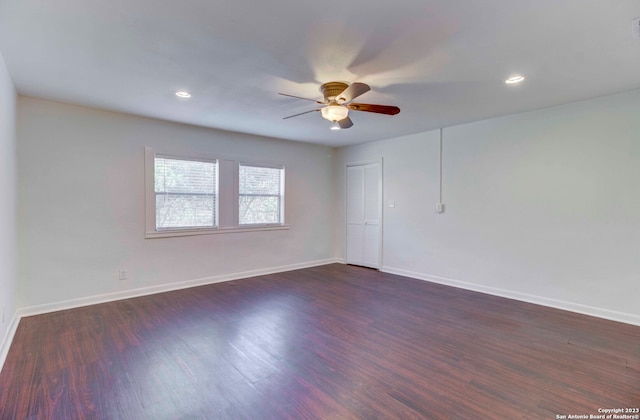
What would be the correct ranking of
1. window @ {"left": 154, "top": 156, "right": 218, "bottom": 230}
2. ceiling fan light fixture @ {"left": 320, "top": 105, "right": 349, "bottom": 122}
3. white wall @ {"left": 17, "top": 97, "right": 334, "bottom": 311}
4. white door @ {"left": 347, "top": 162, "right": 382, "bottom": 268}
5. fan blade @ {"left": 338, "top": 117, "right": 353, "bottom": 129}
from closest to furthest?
ceiling fan light fixture @ {"left": 320, "top": 105, "right": 349, "bottom": 122}, fan blade @ {"left": 338, "top": 117, "right": 353, "bottom": 129}, white wall @ {"left": 17, "top": 97, "right": 334, "bottom": 311}, window @ {"left": 154, "top": 156, "right": 218, "bottom": 230}, white door @ {"left": 347, "top": 162, "right": 382, "bottom": 268}

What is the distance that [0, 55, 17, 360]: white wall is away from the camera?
2584mm

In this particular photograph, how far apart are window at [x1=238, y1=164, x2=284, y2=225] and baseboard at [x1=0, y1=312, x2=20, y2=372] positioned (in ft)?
9.52

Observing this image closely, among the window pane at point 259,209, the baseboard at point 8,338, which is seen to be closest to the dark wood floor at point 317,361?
the baseboard at point 8,338

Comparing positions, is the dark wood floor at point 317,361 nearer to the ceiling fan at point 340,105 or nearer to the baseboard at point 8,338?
the baseboard at point 8,338

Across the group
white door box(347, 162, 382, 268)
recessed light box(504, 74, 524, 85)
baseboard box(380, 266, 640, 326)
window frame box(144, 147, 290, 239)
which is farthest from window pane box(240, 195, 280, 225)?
recessed light box(504, 74, 524, 85)

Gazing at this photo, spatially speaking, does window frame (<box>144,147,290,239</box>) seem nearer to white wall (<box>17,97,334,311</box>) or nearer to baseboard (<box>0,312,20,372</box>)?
white wall (<box>17,97,334,311</box>)

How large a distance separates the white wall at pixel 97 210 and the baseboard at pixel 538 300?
312cm

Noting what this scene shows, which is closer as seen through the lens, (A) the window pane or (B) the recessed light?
(B) the recessed light

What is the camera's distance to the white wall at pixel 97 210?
360cm

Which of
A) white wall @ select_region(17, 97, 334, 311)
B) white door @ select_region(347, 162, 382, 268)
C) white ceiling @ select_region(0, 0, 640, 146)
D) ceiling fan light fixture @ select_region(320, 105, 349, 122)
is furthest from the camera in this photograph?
white door @ select_region(347, 162, 382, 268)

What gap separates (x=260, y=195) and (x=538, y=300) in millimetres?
4406

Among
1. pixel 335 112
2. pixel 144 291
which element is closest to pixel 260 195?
pixel 144 291

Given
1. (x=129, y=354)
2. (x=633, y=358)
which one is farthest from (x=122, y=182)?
(x=633, y=358)

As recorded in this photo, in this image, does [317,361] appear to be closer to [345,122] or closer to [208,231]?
[345,122]
